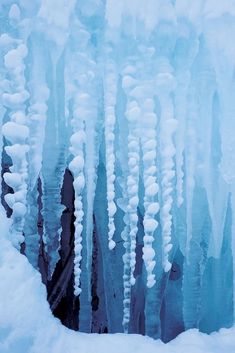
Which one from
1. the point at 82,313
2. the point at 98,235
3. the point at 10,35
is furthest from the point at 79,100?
the point at 82,313

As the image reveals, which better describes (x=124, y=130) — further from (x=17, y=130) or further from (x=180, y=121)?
(x=17, y=130)

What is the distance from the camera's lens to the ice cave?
1.85 m

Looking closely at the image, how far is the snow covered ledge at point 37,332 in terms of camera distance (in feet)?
5.25

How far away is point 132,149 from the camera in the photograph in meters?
1.97

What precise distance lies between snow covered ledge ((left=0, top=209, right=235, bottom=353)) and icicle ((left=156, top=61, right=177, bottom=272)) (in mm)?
445

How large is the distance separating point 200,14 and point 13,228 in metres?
1.23

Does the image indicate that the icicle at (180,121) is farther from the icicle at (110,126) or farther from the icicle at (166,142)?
the icicle at (110,126)

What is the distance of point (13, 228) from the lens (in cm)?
189

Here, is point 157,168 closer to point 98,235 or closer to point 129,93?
point 129,93

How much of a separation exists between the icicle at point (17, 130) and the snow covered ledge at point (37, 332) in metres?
0.10

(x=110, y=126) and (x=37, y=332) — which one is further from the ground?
(x=110, y=126)

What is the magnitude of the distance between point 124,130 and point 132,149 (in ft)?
0.63

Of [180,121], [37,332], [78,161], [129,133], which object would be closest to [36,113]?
[78,161]

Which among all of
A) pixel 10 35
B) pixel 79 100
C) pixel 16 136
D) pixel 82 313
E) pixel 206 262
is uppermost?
pixel 10 35
